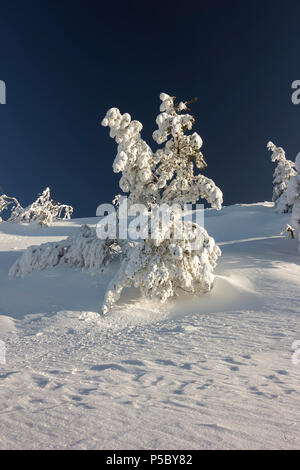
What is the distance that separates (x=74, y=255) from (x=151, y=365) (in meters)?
6.08

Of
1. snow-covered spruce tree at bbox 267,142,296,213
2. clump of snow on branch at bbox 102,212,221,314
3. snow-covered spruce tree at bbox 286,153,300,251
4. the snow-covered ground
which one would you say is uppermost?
snow-covered spruce tree at bbox 267,142,296,213

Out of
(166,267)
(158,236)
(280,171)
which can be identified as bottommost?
(166,267)

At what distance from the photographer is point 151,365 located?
450 cm

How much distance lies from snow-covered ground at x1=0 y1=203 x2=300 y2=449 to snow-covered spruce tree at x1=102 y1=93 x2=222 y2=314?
26.3 inches

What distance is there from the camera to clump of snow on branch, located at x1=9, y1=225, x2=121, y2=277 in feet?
30.9

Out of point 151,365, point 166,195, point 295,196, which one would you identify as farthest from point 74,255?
point 295,196

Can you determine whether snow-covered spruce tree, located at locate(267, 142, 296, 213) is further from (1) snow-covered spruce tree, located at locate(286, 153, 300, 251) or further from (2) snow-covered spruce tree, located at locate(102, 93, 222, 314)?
(2) snow-covered spruce tree, located at locate(102, 93, 222, 314)

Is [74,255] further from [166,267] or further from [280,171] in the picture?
[280,171]

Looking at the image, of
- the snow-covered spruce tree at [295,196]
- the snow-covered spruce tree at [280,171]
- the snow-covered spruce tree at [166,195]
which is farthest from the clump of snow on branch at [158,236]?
the snow-covered spruce tree at [280,171]

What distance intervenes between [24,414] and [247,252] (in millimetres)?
9875

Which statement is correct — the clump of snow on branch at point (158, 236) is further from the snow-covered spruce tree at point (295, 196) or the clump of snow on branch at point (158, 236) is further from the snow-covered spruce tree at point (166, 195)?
the snow-covered spruce tree at point (295, 196)

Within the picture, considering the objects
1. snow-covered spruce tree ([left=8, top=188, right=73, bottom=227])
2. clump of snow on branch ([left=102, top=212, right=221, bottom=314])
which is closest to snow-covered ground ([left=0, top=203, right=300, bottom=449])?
clump of snow on branch ([left=102, top=212, right=221, bottom=314])

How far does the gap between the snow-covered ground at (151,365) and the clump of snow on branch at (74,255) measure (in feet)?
1.43
